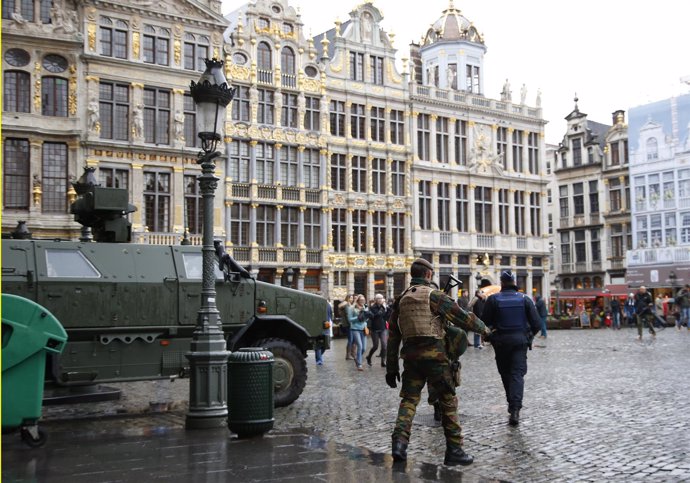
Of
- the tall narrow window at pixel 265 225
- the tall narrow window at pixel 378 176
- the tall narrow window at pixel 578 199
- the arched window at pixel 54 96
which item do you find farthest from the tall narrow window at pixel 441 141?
the arched window at pixel 54 96

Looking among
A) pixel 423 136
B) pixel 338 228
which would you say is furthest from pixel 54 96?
pixel 423 136

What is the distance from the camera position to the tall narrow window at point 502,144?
46.5 metres

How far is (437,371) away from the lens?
717 cm

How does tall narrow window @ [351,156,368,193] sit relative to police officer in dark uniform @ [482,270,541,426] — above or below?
above

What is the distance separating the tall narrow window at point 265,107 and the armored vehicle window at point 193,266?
1019 inches

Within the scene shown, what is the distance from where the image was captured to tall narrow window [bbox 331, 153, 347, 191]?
4009 cm

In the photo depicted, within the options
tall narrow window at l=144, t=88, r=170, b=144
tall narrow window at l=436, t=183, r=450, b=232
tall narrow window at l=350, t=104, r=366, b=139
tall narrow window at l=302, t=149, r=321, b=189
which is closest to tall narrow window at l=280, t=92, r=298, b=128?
tall narrow window at l=302, t=149, r=321, b=189

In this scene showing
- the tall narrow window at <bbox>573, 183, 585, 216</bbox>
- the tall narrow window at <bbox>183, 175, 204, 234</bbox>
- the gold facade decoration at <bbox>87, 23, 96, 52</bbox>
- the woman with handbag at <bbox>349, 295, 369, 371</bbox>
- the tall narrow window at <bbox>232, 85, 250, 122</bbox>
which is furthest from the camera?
the tall narrow window at <bbox>573, 183, 585, 216</bbox>

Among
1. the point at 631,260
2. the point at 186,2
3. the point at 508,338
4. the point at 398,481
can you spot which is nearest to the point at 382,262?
the point at 186,2

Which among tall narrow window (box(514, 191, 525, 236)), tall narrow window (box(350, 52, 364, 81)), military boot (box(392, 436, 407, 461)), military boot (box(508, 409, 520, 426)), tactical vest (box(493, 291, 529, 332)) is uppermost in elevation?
tall narrow window (box(350, 52, 364, 81))

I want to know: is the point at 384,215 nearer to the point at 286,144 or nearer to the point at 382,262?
the point at 382,262

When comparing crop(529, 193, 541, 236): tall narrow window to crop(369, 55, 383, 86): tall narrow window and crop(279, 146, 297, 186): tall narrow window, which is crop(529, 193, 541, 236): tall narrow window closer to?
crop(369, 55, 383, 86): tall narrow window

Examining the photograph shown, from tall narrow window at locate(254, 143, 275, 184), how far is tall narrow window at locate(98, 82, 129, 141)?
6153mm

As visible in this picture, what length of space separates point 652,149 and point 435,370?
51.9 metres
